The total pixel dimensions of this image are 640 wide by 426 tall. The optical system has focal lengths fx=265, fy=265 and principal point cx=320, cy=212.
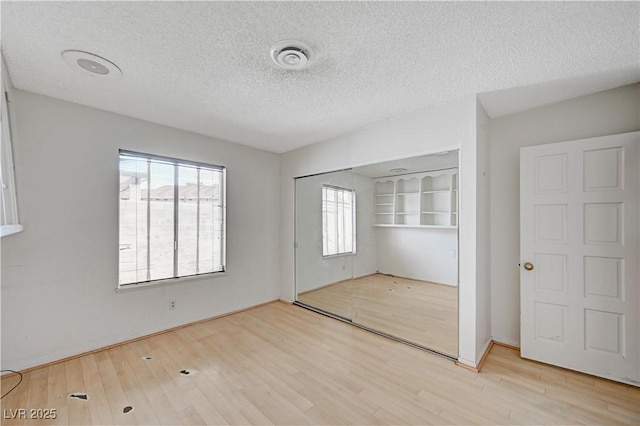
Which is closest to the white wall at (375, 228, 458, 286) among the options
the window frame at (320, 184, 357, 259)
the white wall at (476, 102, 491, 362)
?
the white wall at (476, 102, 491, 362)

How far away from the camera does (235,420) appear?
182cm

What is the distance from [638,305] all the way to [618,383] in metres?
0.67

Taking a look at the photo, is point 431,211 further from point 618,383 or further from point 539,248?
point 618,383

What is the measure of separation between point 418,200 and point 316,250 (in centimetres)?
184

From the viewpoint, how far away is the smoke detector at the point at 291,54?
1.74 metres

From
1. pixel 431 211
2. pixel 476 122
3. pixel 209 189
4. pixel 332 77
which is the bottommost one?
pixel 431 211

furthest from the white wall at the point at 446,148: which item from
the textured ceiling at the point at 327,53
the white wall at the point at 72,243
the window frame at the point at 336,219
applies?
the white wall at the point at 72,243

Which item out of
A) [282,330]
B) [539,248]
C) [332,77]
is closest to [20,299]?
[282,330]

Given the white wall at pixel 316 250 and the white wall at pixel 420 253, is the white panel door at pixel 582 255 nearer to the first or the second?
the white wall at pixel 420 253

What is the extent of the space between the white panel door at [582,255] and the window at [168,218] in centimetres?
374

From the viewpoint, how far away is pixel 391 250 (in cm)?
372

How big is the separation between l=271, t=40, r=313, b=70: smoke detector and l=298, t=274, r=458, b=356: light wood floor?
2.58 metres

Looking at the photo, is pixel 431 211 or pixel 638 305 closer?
pixel 638 305

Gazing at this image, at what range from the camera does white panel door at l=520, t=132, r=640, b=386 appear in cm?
220
